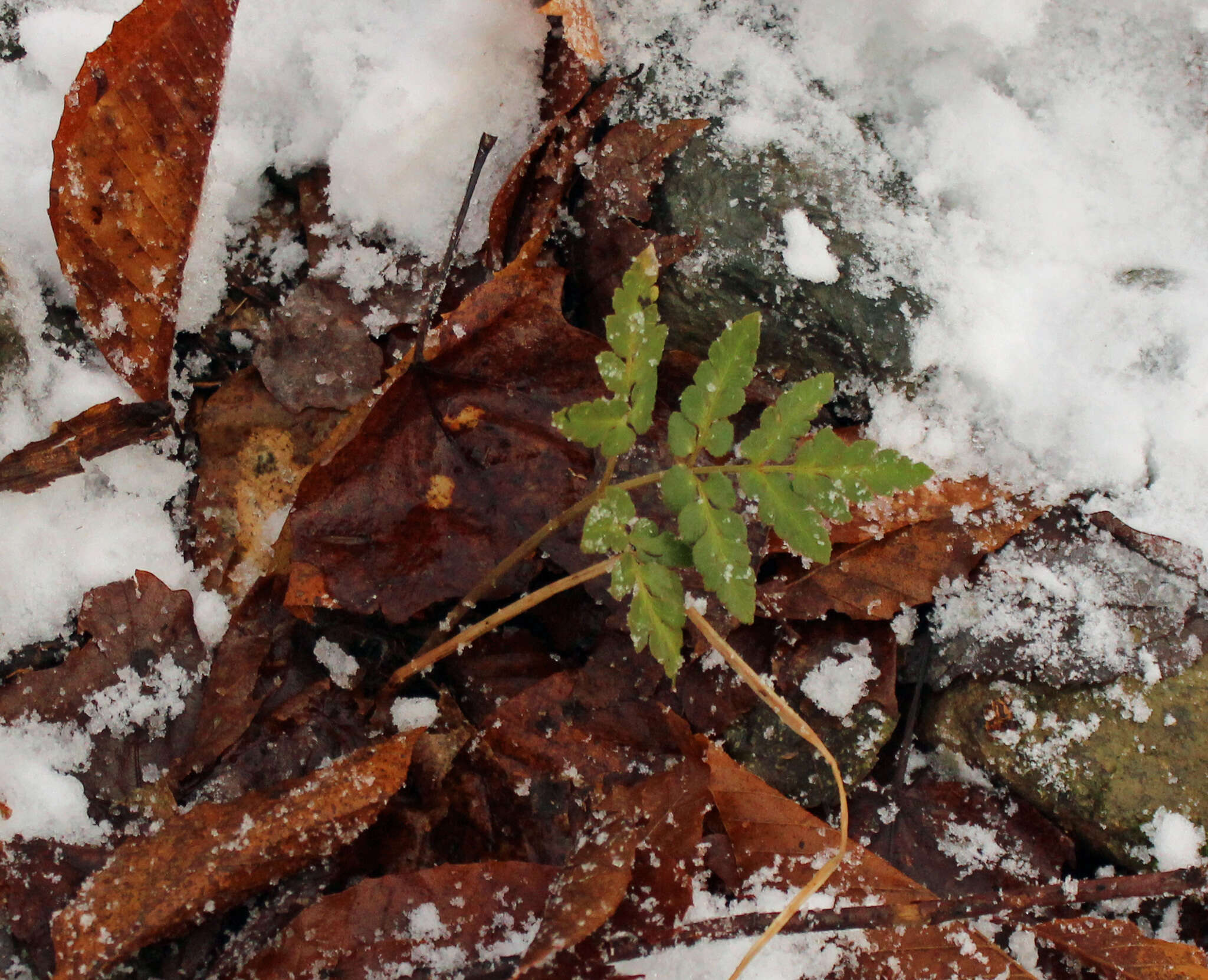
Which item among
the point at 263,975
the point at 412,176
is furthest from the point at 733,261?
the point at 263,975

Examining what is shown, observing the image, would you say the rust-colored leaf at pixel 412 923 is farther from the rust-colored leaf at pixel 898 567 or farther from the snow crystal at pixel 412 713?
the rust-colored leaf at pixel 898 567

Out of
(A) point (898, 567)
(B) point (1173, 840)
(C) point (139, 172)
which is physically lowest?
(B) point (1173, 840)

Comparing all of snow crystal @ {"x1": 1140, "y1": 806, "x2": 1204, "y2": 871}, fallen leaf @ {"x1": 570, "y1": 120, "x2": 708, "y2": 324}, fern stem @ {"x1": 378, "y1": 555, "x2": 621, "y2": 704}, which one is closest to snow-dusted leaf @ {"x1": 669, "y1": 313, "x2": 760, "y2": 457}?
fern stem @ {"x1": 378, "y1": 555, "x2": 621, "y2": 704}

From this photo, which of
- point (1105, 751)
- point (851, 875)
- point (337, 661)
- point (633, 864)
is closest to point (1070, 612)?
point (1105, 751)

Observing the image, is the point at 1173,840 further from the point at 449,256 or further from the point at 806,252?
the point at 449,256

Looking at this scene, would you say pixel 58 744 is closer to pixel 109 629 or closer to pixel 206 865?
pixel 109 629

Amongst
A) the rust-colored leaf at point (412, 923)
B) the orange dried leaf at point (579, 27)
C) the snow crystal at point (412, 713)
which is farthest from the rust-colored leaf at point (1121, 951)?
the orange dried leaf at point (579, 27)

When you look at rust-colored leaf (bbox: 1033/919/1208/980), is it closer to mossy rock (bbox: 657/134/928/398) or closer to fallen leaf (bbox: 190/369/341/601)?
mossy rock (bbox: 657/134/928/398)
